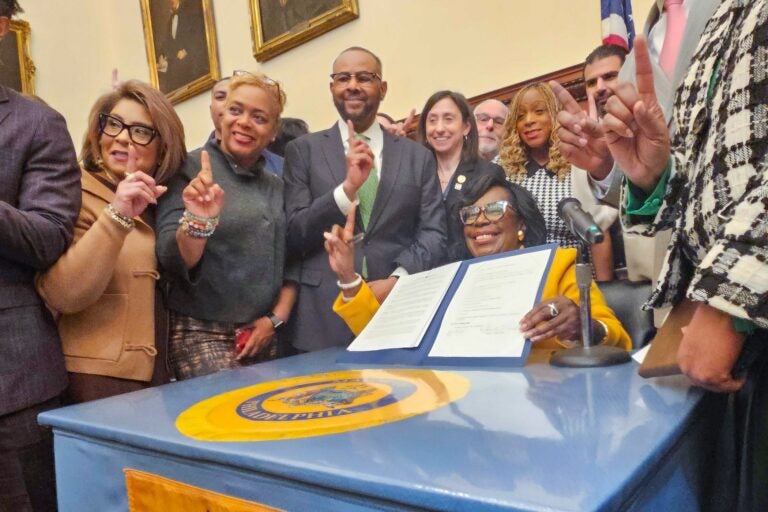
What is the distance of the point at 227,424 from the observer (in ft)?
3.21

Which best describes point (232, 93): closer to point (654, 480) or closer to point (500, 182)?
point (500, 182)

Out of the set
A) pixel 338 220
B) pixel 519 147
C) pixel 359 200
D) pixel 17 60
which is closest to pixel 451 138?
pixel 519 147

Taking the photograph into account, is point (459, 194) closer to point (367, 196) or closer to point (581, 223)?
point (367, 196)

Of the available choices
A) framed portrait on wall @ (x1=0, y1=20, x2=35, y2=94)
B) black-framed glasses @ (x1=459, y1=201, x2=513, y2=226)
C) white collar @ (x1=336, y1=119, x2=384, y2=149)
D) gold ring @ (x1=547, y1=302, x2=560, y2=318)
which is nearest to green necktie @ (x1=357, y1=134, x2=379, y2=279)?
white collar @ (x1=336, y1=119, x2=384, y2=149)

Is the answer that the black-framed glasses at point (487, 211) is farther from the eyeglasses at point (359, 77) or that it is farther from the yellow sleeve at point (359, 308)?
the eyeglasses at point (359, 77)

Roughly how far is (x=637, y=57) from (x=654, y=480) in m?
0.72

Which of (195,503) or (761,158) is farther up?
(761,158)

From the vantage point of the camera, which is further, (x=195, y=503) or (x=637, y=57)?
(x=637, y=57)

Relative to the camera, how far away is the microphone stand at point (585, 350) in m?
1.20

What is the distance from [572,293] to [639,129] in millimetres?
573

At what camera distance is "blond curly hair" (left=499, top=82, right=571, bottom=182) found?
2.31 metres

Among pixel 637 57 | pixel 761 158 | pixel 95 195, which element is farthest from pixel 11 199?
pixel 761 158

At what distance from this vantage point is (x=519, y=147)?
243cm

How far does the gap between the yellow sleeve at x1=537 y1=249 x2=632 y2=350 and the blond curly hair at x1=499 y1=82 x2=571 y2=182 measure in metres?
0.80
